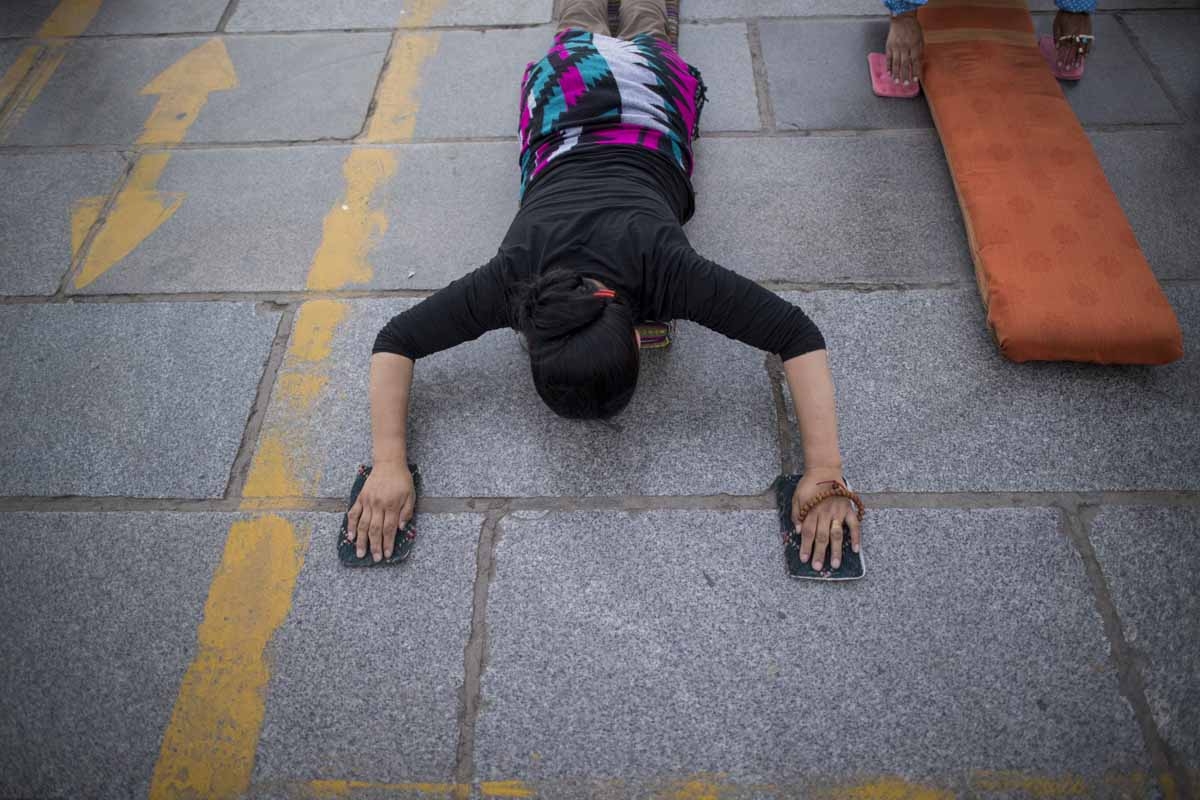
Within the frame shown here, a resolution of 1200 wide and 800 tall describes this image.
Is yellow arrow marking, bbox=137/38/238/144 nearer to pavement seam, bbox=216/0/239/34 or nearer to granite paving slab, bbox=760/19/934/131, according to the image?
pavement seam, bbox=216/0/239/34

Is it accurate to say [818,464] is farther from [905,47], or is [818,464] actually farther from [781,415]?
[905,47]

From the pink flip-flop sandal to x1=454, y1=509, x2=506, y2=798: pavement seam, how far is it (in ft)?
7.99

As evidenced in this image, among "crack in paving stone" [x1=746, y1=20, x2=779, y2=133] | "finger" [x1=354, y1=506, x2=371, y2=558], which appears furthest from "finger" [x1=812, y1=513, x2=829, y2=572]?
"crack in paving stone" [x1=746, y1=20, x2=779, y2=133]

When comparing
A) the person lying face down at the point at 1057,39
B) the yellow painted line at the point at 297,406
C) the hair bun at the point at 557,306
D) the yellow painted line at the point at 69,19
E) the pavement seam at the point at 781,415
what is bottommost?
the pavement seam at the point at 781,415

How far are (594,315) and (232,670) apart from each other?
128 centimetres

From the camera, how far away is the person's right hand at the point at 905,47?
303cm

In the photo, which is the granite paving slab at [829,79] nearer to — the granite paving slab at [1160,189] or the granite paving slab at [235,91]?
the granite paving slab at [1160,189]

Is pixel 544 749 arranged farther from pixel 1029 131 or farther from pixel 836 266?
pixel 1029 131

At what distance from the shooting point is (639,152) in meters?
2.36

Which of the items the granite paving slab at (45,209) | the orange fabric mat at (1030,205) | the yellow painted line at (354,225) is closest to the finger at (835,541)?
the orange fabric mat at (1030,205)

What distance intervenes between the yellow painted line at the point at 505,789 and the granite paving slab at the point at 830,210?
175 centimetres

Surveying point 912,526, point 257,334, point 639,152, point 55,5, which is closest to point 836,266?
point 639,152

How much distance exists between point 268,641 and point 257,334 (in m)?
1.09

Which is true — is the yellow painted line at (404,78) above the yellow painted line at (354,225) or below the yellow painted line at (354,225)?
above
